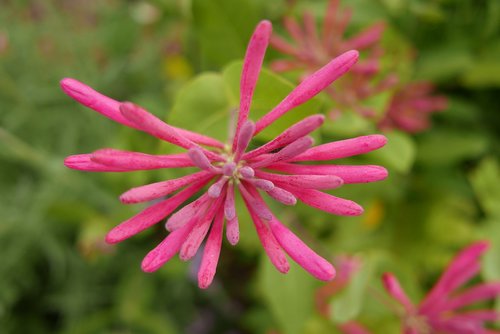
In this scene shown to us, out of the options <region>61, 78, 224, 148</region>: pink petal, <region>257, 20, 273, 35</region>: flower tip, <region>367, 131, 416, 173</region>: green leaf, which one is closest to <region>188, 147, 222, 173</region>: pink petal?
<region>61, 78, 224, 148</region>: pink petal

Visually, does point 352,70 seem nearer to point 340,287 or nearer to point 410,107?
point 410,107

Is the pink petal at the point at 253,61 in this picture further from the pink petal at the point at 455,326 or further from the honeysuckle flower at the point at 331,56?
the pink petal at the point at 455,326

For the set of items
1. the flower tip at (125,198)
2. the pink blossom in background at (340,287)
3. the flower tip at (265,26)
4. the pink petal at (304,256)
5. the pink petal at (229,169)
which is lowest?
the pink blossom in background at (340,287)

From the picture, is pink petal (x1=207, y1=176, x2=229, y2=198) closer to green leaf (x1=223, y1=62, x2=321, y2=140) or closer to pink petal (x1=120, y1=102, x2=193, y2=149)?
pink petal (x1=120, y1=102, x2=193, y2=149)

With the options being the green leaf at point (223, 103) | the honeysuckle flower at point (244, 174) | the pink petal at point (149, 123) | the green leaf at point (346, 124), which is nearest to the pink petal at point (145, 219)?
the honeysuckle flower at point (244, 174)

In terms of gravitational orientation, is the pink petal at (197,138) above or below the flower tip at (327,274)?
above

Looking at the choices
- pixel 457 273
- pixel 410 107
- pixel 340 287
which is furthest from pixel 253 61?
pixel 340 287

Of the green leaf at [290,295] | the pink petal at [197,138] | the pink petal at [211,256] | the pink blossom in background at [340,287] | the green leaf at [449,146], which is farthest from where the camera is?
the green leaf at [449,146]
